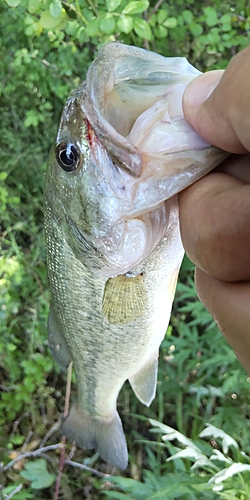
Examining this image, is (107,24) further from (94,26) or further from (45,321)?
(45,321)

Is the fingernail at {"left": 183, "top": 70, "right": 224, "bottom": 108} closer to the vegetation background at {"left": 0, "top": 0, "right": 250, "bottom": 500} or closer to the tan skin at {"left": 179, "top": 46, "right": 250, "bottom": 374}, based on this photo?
the tan skin at {"left": 179, "top": 46, "right": 250, "bottom": 374}

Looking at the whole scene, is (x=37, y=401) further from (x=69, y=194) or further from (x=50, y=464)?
(x=69, y=194)

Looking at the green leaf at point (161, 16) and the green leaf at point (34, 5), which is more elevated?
the green leaf at point (34, 5)

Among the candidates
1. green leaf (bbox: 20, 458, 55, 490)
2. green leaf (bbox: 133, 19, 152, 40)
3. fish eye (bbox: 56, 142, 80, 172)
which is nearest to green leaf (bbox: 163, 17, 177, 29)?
green leaf (bbox: 133, 19, 152, 40)

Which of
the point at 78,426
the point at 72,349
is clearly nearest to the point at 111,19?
the point at 72,349

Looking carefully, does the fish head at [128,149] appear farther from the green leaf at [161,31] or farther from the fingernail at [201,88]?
the green leaf at [161,31]

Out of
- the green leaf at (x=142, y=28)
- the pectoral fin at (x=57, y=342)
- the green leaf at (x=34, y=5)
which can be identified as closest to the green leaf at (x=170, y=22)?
the green leaf at (x=142, y=28)

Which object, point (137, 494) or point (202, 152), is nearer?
point (202, 152)
